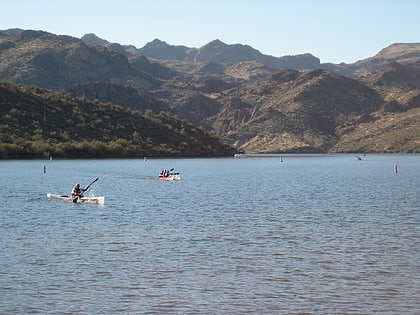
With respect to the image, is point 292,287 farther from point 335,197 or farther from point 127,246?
point 335,197

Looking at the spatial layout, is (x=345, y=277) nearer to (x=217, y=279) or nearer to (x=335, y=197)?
(x=217, y=279)

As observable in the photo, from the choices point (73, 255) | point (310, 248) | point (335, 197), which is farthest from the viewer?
point (335, 197)

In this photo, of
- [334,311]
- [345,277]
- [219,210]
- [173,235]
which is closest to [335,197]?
[219,210]

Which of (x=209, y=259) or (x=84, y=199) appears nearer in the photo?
(x=209, y=259)

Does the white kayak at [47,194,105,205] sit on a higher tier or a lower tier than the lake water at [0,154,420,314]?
higher

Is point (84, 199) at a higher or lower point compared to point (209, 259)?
higher

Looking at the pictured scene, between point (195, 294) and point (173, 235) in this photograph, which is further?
point (173, 235)

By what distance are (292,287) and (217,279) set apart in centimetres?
369

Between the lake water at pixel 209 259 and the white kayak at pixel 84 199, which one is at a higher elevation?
the white kayak at pixel 84 199

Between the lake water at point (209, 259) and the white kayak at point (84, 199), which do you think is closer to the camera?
the lake water at point (209, 259)

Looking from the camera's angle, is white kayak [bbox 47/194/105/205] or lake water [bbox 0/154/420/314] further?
white kayak [bbox 47/194/105/205]

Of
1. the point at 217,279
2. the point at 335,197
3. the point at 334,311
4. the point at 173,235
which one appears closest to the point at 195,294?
the point at 217,279

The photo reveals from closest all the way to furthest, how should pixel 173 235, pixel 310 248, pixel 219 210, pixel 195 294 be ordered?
pixel 195 294 → pixel 310 248 → pixel 173 235 → pixel 219 210

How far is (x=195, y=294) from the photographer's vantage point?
94.5ft
